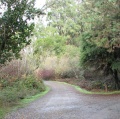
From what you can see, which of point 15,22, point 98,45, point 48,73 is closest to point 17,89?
point 98,45

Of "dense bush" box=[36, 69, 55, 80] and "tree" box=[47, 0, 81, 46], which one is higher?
"tree" box=[47, 0, 81, 46]

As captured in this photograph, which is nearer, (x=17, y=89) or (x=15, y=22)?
(x=15, y=22)

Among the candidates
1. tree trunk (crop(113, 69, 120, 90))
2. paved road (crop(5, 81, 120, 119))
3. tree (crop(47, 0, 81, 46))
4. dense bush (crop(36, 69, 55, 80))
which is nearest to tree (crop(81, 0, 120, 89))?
tree trunk (crop(113, 69, 120, 90))

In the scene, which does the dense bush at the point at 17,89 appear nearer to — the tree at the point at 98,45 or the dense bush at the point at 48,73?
the tree at the point at 98,45

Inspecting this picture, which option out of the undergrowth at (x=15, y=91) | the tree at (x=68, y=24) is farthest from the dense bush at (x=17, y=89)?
the tree at (x=68, y=24)

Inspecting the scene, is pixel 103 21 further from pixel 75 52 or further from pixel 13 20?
pixel 75 52

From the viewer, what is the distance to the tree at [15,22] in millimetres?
9898

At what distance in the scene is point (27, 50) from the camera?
2819cm

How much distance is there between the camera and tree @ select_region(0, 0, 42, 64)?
990cm

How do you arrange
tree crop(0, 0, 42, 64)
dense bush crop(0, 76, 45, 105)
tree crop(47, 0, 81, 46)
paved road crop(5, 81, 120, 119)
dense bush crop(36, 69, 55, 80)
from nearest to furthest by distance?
tree crop(0, 0, 42, 64)
paved road crop(5, 81, 120, 119)
dense bush crop(0, 76, 45, 105)
dense bush crop(36, 69, 55, 80)
tree crop(47, 0, 81, 46)

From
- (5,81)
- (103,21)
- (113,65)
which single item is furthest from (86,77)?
(103,21)

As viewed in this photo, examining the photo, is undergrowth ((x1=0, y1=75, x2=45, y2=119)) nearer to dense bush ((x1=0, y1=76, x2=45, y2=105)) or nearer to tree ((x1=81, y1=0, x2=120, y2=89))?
dense bush ((x1=0, y1=76, x2=45, y2=105))

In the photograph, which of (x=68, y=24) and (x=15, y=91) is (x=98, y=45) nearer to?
(x=15, y=91)

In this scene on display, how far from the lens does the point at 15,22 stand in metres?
9.88
